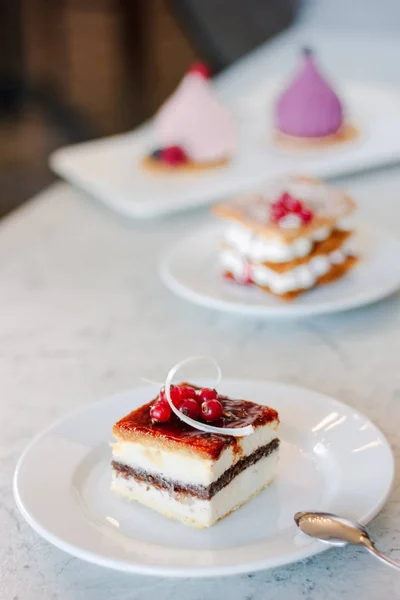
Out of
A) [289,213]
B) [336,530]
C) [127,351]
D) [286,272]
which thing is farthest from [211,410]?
[289,213]

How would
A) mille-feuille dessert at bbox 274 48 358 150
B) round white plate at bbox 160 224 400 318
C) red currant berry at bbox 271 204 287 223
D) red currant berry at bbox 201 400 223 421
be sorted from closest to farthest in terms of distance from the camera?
red currant berry at bbox 201 400 223 421, round white plate at bbox 160 224 400 318, red currant berry at bbox 271 204 287 223, mille-feuille dessert at bbox 274 48 358 150

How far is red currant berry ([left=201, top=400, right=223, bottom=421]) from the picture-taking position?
38.0 inches

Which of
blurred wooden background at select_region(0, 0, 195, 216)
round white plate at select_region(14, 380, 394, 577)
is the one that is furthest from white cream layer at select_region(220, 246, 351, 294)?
blurred wooden background at select_region(0, 0, 195, 216)

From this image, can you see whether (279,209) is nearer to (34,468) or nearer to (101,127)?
(34,468)

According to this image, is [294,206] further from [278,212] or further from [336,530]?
[336,530]

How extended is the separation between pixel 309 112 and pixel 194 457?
1349 mm

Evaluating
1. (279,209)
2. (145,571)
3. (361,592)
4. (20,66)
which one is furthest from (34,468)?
(20,66)

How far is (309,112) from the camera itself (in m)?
2.13

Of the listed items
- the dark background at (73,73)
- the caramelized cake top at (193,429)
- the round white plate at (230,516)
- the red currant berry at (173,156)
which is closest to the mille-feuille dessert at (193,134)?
the red currant berry at (173,156)

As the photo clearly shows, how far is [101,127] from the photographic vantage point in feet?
15.0

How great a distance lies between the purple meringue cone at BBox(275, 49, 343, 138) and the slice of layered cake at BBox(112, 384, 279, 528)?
1.24 metres

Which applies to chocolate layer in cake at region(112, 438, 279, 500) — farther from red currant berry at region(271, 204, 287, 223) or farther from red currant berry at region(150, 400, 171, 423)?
red currant berry at region(271, 204, 287, 223)

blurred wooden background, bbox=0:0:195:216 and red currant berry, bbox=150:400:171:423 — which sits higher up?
red currant berry, bbox=150:400:171:423

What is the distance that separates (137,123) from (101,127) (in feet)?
0.59
